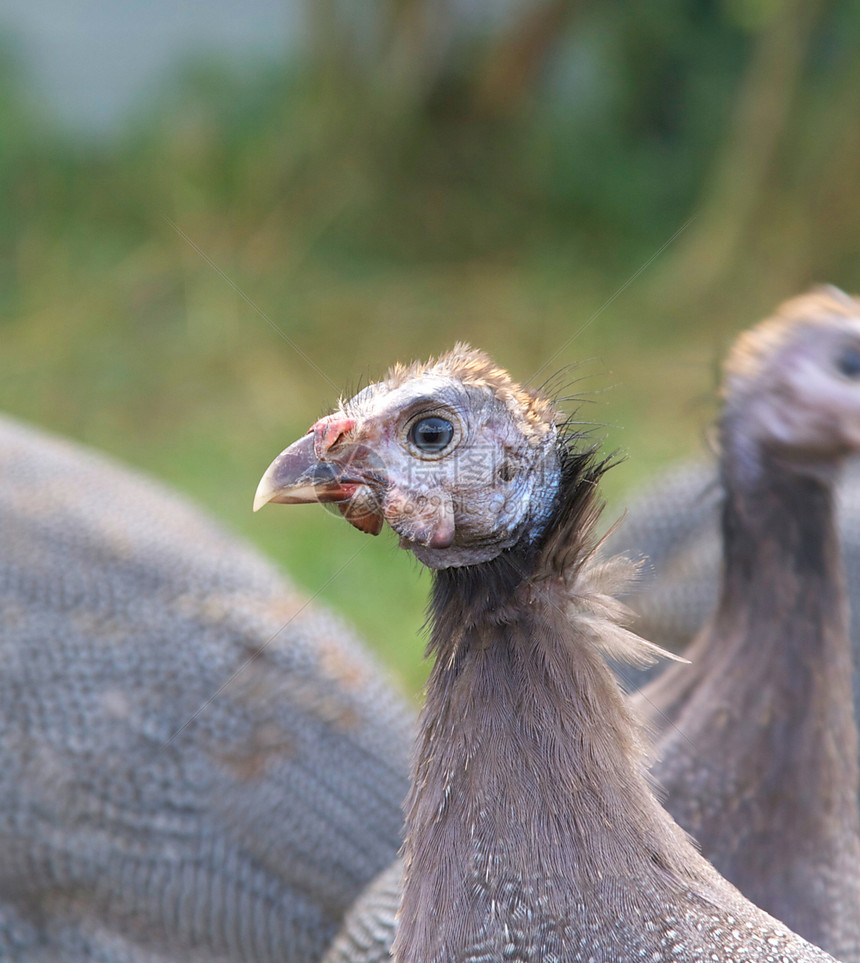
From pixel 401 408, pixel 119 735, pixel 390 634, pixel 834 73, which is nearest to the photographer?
pixel 401 408

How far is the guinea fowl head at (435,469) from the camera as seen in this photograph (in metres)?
1.33

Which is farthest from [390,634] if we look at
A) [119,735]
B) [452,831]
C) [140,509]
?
[452,831]

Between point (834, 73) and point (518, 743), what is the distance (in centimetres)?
589

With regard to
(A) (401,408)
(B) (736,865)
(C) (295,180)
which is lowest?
(B) (736,865)

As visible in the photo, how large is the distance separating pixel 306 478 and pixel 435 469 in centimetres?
14

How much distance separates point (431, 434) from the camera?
1.34 m

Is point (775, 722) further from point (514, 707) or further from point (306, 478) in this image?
point (306, 478)

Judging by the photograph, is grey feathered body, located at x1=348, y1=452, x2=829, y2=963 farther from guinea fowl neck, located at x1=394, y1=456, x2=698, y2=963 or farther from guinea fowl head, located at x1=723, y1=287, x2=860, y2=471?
guinea fowl head, located at x1=723, y1=287, x2=860, y2=471

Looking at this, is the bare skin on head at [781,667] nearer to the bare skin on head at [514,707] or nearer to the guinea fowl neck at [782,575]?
the guinea fowl neck at [782,575]

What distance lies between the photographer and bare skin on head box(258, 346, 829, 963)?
131 cm

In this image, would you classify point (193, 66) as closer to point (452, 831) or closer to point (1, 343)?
point (1, 343)

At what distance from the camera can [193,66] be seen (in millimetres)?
6793

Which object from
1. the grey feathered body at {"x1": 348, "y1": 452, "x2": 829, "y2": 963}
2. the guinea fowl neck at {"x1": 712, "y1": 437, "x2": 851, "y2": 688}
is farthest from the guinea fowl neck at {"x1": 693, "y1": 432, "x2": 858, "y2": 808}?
the grey feathered body at {"x1": 348, "y1": 452, "x2": 829, "y2": 963}

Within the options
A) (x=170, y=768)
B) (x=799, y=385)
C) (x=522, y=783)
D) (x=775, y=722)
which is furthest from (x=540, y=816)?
(x=170, y=768)
